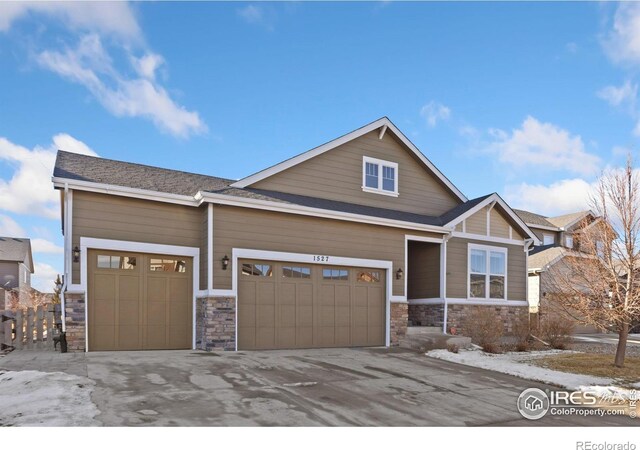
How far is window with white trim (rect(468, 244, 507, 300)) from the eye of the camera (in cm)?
1664

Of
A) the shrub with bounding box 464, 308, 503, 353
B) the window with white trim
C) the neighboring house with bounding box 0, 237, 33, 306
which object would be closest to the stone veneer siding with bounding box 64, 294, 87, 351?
the shrub with bounding box 464, 308, 503, 353

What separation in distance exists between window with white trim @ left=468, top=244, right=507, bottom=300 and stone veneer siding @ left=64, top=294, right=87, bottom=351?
1196 cm

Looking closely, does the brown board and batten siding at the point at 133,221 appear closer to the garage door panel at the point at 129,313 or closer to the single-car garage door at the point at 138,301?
the single-car garage door at the point at 138,301

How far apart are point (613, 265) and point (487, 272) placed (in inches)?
239

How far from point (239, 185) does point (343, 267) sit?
3822 millimetres

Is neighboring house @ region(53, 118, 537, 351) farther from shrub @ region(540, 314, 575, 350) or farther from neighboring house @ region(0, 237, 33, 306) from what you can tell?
neighboring house @ region(0, 237, 33, 306)

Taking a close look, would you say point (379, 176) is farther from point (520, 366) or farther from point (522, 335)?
point (520, 366)

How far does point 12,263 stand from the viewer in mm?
35969

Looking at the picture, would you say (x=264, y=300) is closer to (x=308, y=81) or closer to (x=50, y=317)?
(x=50, y=317)

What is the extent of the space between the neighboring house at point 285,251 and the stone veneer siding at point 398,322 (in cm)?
4

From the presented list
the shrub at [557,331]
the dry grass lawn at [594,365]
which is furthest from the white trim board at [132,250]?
the shrub at [557,331]

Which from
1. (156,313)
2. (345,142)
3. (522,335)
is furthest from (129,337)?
(522,335)

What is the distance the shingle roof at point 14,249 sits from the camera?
3580 cm
